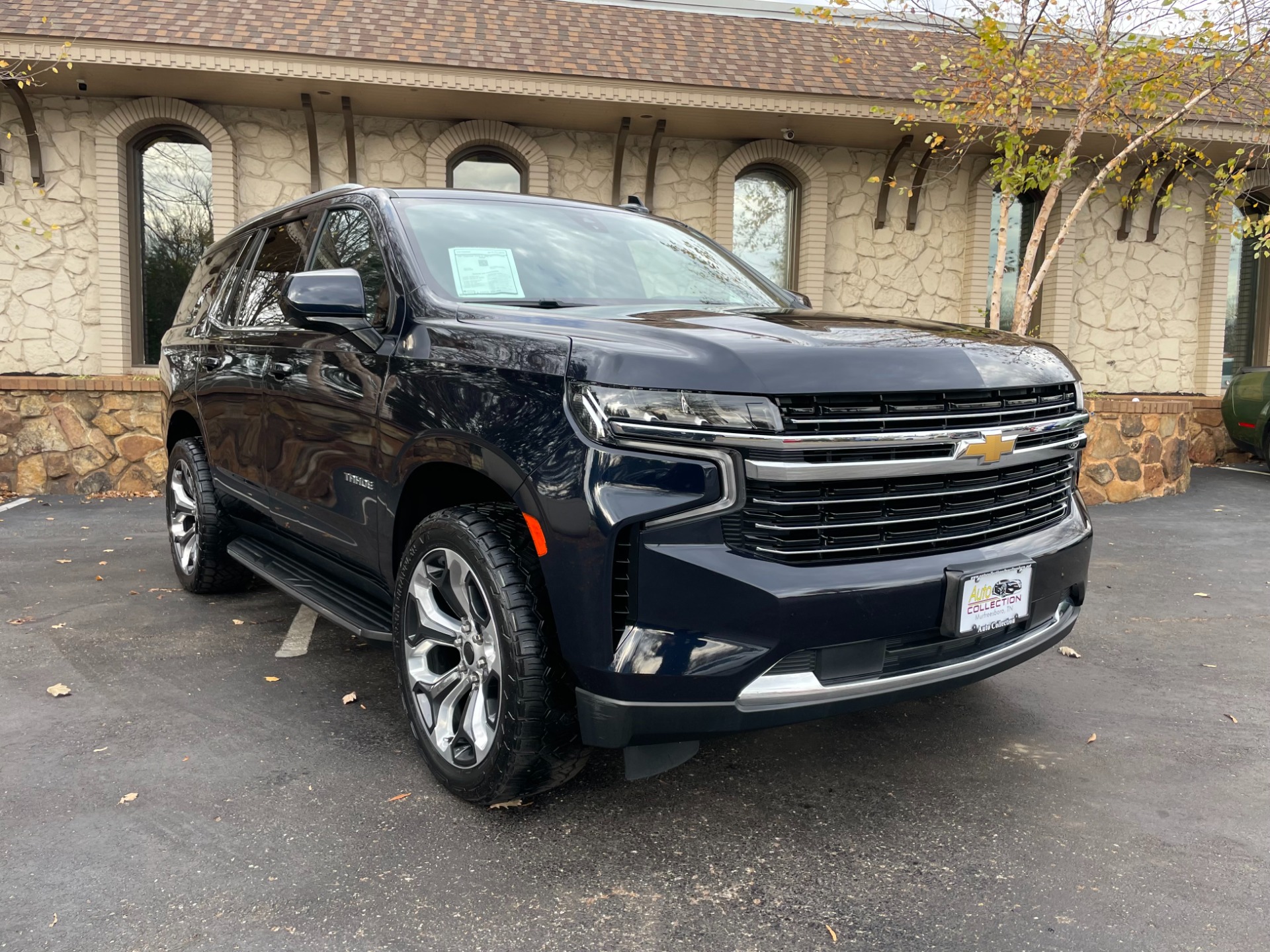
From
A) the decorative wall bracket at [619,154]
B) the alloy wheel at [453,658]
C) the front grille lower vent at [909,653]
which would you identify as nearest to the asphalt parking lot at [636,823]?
the alloy wheel at [453,658]

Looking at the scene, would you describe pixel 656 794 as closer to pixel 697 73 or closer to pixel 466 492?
pixel 466 492

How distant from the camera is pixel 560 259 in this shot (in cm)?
356

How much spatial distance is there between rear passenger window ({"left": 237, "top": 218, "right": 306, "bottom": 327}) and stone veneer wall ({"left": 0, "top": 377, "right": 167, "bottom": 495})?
204 inches

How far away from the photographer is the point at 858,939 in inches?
88.0

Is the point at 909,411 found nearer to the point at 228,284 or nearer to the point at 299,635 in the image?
the point at 299,635

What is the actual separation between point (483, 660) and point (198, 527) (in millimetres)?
2955

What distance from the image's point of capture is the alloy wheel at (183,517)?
5227 mm

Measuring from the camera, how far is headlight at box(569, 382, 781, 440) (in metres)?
2.32

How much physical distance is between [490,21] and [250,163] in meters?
3.22

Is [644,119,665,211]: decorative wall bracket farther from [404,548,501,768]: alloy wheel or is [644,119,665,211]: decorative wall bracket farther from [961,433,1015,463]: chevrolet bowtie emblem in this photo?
[961,433,1015,463]: chevrolet bowtie emblem

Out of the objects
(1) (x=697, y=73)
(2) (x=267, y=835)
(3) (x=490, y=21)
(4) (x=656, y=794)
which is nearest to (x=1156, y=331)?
(1) (x=697, y=73)

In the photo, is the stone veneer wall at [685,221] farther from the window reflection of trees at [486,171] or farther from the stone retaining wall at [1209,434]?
the stone retaining wall at [1209,434]

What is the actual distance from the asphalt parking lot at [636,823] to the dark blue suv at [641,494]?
304 millimetres

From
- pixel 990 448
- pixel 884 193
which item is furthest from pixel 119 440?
pixel 884 193
